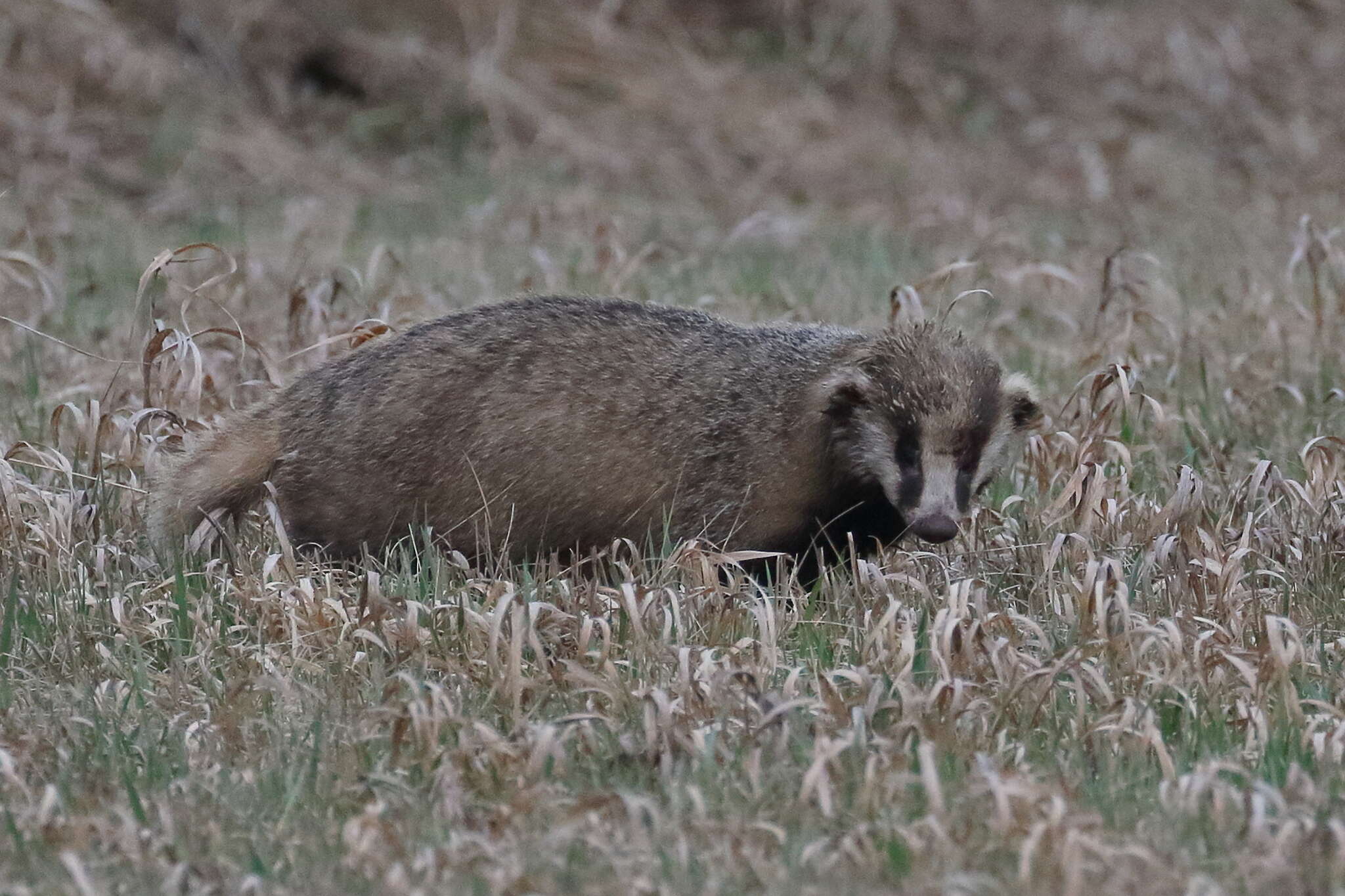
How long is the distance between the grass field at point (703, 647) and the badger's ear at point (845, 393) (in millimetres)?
416

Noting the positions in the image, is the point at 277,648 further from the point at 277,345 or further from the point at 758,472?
the point at 277,345

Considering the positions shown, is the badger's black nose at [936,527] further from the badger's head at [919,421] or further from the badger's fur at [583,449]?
the badger's fur at [583,449]

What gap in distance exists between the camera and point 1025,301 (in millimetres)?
9062

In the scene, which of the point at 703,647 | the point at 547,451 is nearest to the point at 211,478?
the point at 547,451

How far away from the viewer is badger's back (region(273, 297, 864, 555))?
17.1ft

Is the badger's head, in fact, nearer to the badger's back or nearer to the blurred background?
the badger's back

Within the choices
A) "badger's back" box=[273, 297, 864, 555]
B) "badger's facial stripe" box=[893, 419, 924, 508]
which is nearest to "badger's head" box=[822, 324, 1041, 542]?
"badger's facial stripe" box=[893, 419, 924, 508]

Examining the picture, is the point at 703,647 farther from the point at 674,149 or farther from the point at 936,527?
the point at 674,149

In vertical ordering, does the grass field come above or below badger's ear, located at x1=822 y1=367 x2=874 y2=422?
below

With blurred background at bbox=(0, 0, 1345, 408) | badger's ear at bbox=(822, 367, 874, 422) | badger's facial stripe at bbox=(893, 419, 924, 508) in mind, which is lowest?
blurred background at bbox=(0, 0, 1345, 408)

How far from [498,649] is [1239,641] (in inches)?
68.1

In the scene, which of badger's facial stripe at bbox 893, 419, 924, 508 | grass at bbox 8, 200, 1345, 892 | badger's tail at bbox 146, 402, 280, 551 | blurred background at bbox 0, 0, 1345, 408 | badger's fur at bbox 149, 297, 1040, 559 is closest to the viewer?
grass at bbox 8, 200, 1345, 892

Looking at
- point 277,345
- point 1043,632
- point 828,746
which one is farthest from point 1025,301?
point 828,746

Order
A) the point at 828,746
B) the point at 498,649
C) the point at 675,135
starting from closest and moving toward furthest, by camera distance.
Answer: the point at 828,746 < the point at 498,649 < the point at 675,135
